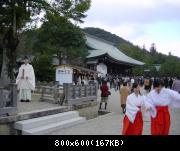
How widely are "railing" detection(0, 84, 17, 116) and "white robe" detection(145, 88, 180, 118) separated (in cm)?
400

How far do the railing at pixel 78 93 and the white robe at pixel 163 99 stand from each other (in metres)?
6.06

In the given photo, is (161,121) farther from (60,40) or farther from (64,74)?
(60,40)

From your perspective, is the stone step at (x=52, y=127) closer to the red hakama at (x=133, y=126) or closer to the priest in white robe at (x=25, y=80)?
the priest in white robe at (x=25, y=80)

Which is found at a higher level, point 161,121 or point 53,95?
point 53,95

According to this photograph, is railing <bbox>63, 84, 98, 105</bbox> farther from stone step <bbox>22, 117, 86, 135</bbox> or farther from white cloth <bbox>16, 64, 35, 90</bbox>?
white cloth <bbox>16, 64, 35, 90</bbox>

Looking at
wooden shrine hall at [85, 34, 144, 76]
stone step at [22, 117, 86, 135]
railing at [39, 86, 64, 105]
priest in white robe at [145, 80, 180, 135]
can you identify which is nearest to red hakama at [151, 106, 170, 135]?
priest in white robe at [145, 80, 180, 135]

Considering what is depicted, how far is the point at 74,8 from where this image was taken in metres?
21.5

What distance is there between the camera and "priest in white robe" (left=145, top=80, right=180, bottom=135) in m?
7.84

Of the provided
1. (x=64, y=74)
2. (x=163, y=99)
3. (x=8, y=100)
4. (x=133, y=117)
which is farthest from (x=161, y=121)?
(x=64, y=74)

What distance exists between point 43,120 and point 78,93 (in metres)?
4.05

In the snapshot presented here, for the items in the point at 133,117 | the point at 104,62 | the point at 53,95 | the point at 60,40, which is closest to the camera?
the point at 133,117

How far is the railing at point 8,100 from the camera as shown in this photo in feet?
31.9

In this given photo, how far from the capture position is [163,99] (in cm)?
787

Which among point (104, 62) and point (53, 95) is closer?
point (53, 95)
